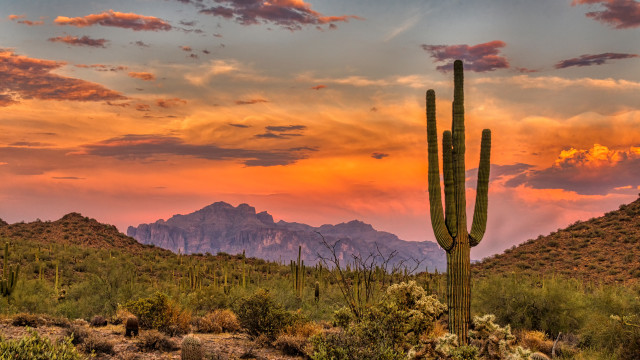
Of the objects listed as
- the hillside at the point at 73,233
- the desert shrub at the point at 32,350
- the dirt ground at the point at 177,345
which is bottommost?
the dirt ground at the point at 177,345

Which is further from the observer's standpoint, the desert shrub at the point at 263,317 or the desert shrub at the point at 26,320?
the desert shrub at the point at 263,317

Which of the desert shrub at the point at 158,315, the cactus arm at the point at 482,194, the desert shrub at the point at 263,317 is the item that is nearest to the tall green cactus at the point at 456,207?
the cactus arm at the point at 482,194

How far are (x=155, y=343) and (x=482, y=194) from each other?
10403 millimetres

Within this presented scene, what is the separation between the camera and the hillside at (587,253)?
38.0m

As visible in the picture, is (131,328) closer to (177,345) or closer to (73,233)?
(177,345)

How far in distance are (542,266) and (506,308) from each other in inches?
1057

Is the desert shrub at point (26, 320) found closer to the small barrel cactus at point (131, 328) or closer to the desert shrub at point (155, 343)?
the small barrel cactus at point (131, 328)

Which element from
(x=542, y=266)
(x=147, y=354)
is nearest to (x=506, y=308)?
(x=147, y=354)

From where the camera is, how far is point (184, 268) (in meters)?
44.3

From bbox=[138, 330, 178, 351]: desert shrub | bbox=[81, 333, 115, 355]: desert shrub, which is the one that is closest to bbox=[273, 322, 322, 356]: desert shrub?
bbox=[138, 330, 178, 351]: desert shrub

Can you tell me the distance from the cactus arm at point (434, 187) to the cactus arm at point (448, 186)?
170 millimetres

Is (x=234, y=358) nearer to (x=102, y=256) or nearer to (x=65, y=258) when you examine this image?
(x=65, y=258)

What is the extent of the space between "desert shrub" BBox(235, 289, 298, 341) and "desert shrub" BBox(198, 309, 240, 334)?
141cm

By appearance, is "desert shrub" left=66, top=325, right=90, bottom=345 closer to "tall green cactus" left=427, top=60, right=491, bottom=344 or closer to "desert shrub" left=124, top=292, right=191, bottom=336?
"desert shrub" left=124, top=292, right=191, bottom=336
